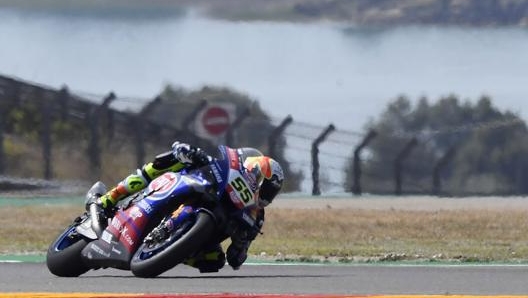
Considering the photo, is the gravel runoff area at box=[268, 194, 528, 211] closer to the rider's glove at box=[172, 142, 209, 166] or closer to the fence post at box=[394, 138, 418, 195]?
the fence post at box=[394, 138, 418, 195]

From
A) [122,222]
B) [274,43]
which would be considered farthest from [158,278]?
[274,43]

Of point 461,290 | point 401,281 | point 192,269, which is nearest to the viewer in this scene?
point 461,290

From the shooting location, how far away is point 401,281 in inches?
504

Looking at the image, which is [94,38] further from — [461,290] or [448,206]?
[461,290]

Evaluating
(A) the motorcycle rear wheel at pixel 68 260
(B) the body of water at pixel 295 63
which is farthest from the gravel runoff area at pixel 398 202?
(A) the motorcycle rear wheel at pixel 68 260

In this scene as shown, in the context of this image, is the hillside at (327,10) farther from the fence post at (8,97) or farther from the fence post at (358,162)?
the fence post at (358,162)

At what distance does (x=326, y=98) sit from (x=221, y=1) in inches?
332

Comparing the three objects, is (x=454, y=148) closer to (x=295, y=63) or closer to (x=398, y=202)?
(x=398, y=202)

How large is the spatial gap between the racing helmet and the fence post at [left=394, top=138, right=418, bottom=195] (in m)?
15.6

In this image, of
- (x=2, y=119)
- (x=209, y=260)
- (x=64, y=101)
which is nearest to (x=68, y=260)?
(x=209, y=260)

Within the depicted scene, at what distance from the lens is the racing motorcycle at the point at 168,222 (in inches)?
472

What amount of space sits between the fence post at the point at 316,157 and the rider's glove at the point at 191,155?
1466 cm

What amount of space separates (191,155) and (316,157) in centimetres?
1531

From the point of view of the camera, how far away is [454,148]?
2934 centimetres
